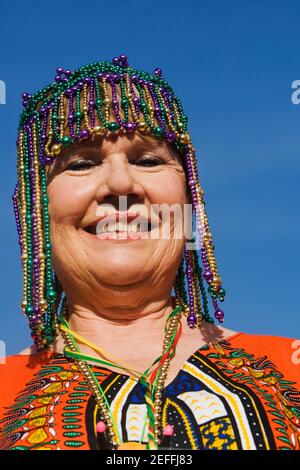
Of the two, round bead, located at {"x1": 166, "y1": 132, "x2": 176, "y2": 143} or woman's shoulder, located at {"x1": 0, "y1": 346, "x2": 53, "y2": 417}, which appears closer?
woman's shoulder, located at {"x1": 0, "y1": 346, "x2": 53, "y2": 417}

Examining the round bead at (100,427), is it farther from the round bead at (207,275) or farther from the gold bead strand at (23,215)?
the round bead at (207,275)

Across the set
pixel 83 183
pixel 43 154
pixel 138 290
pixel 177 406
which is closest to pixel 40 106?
pixel 43 154

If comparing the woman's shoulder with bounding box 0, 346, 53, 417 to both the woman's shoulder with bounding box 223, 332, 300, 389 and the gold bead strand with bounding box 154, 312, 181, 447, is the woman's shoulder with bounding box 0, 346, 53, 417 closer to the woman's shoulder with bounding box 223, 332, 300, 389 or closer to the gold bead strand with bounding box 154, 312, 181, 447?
the gold bead strand with bounding box 154, 312, 181, 447

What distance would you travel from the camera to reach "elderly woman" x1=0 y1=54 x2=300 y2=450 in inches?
160

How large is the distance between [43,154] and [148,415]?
5.32 feet

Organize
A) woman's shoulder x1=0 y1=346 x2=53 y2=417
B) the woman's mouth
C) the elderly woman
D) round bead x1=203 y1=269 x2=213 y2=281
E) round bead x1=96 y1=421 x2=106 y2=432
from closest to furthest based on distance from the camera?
round bead x1=96 y1=421 x2=106 y2=432, the elderly woman, woman's shoulder x1=0 y1=346 x2=53 y2=417, the woman's mouth, round bead x1=203 y1=269 x2=213 y2=281

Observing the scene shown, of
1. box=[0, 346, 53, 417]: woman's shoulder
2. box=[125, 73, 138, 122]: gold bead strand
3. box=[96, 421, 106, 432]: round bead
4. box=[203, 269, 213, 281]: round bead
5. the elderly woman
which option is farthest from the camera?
box=[203, 269, 213, 281]: round bead

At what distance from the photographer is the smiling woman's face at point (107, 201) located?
4.43 meters

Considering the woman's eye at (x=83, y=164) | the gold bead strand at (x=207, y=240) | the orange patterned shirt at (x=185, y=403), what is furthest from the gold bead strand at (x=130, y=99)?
the orange patterned shirt at (x=185, y=403)

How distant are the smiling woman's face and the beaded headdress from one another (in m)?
0.07

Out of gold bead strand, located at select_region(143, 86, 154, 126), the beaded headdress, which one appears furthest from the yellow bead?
gold bead strand, located at select_region(143, 86, 154, 126)

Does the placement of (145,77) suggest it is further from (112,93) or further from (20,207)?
(20,207)

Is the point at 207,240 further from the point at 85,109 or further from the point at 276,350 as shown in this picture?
the point at 85,109

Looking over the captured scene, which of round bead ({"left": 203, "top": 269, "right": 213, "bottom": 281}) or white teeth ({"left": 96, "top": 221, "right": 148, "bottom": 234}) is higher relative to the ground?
white teeth ({"left": 96, "top": 221, "right": 148, "bottom": 234})
